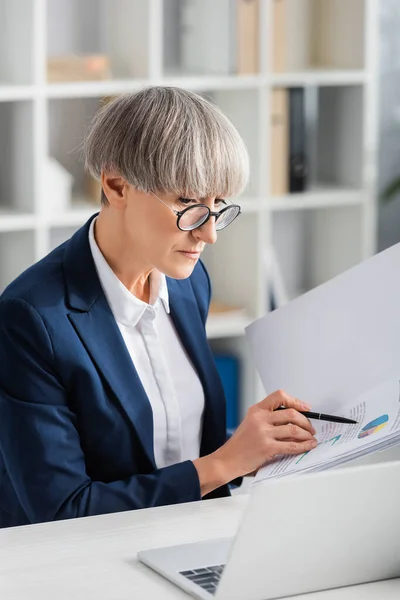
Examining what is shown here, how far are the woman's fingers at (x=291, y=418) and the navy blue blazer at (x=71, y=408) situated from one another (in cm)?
16

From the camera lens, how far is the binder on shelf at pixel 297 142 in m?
3.71

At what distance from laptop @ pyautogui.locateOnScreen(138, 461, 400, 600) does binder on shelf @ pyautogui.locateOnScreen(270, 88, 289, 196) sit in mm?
2543

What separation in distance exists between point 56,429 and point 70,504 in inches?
4.6

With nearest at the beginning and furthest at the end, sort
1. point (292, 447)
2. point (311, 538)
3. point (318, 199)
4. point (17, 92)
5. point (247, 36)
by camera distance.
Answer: point (311, 538), point (292, 447), point (17, 92), point (247, 36), point (318, 199)

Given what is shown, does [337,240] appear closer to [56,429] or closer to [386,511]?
[56,429]

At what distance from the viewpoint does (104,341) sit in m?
1.74

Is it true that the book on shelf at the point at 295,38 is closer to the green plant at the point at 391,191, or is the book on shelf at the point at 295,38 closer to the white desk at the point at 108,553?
the green plant at the point at 391,191

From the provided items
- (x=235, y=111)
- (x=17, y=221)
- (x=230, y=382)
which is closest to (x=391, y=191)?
(x=235, y=111)

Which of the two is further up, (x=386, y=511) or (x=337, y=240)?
(x=337, y=240)

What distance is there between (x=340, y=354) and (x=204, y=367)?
30 cm

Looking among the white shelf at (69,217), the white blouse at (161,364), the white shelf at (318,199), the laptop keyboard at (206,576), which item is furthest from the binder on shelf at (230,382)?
the laptop keyboard at (206,576)

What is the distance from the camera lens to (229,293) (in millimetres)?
3885

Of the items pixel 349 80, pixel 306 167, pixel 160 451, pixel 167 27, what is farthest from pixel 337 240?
pixel 160 451

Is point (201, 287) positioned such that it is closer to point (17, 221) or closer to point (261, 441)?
point (261, 441)
